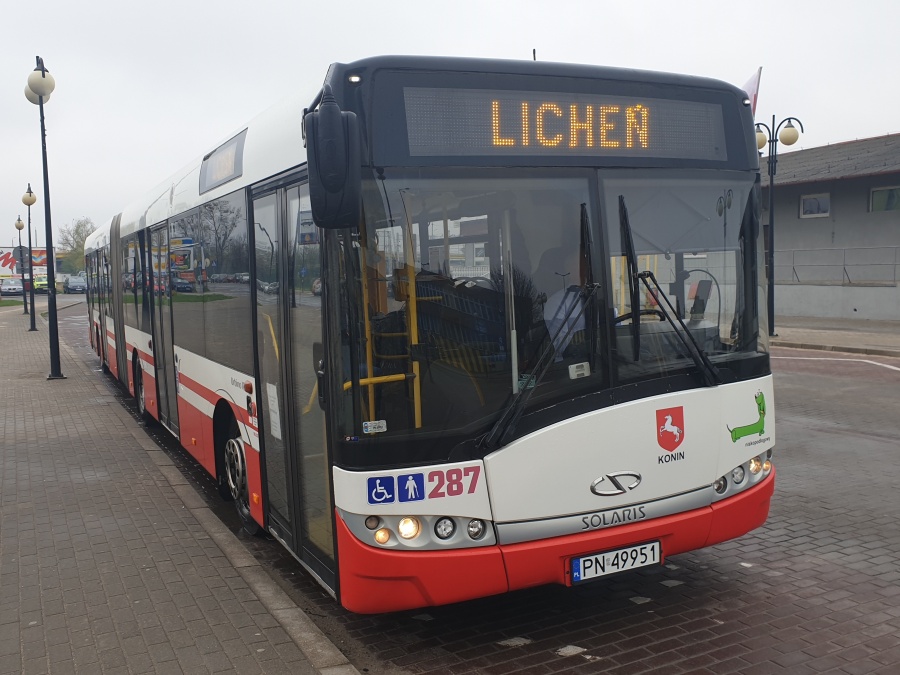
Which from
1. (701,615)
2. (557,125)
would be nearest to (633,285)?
(557,125)

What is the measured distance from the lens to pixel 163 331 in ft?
31.8

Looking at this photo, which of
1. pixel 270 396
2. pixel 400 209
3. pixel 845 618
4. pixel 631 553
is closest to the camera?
pixel 400 209

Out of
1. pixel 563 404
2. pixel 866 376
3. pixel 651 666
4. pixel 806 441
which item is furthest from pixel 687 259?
pixel 866 376

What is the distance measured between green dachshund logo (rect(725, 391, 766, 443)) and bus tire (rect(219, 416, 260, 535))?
11.5ft

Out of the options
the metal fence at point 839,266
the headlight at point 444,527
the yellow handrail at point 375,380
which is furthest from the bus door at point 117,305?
the metal fence at point 839,266

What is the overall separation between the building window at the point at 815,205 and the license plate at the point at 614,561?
30.2 m

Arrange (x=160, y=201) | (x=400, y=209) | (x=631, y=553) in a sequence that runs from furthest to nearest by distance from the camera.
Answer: (x=160, y=201) → (x=631, y=553) → (x=400, y=209)

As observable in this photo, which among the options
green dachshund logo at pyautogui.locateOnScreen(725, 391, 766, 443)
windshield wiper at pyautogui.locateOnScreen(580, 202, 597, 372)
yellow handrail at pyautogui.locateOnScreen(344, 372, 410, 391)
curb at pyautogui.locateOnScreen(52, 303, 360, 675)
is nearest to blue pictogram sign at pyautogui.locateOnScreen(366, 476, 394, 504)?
yellow handrail at pyautogui.locateOnScreen(344, 372, 410, 391)

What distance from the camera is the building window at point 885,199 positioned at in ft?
95.9

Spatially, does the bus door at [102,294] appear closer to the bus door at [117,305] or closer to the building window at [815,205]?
the bus door at [117,305]

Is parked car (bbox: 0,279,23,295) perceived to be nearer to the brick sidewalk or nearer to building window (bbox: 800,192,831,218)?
building window (bbox: 800,192,831,218)

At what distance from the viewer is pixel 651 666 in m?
4.43

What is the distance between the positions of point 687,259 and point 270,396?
8.99 ft

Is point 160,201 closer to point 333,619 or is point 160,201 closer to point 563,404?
point 333,619
